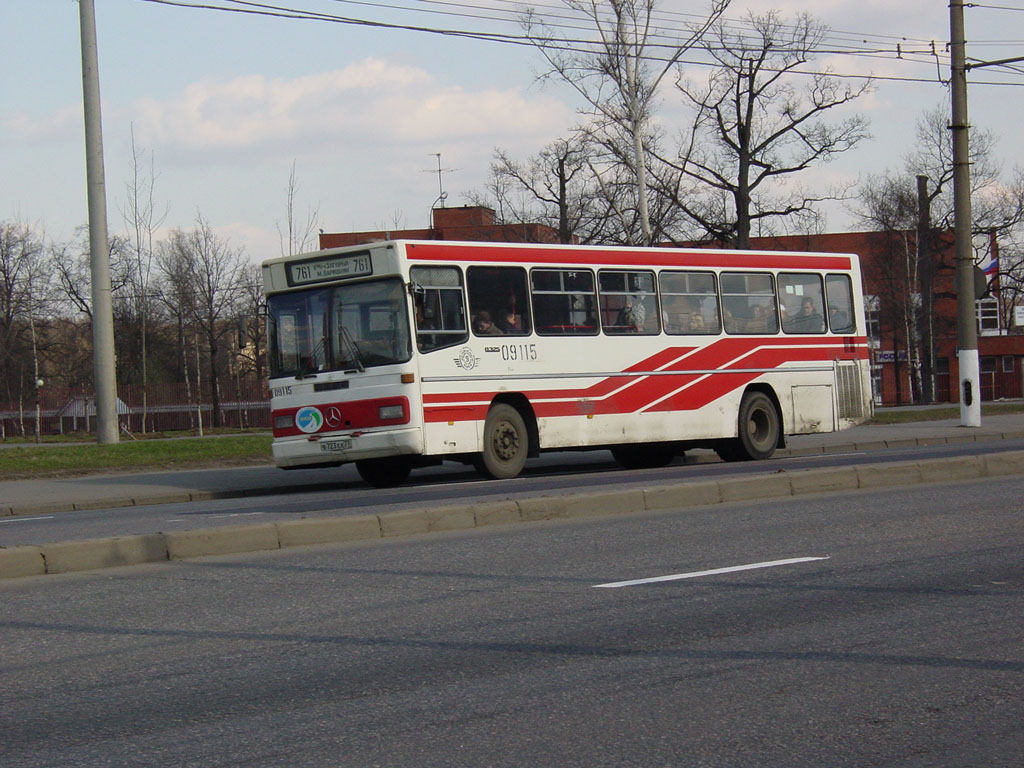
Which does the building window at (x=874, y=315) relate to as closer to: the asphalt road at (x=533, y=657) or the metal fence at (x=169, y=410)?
the metal fence at (x=169, y=410)

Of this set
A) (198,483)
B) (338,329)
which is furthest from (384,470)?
(198,483)

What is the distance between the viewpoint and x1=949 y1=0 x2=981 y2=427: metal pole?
87.8 feet

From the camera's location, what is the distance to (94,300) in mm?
25109

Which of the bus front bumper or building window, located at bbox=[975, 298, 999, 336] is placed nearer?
the bus front bumper

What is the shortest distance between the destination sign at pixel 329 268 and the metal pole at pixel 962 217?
15.1m

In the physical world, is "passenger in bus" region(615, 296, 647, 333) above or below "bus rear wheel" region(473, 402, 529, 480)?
above

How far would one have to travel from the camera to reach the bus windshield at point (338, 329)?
1673cm

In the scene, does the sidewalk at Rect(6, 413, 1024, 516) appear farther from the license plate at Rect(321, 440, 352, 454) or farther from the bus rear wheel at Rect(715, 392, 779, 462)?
the license plate at Rect(321, 440, 352, 454)

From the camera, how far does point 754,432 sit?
69.2 feet

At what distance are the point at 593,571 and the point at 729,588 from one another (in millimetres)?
1183

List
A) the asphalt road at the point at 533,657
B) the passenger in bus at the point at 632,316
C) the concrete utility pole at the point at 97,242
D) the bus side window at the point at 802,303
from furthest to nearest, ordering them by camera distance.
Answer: the concrete utility pole at the point at 97,242 → the bus side window at the point at 802,303 → the passenger in bus at the point at 632,316 → the asphalt road at the point at 533,657

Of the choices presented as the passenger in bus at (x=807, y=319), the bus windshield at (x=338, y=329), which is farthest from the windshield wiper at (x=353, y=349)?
the passenger in bus at (x=807, y=319)

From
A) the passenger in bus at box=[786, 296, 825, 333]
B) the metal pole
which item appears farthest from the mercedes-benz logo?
the metal pole

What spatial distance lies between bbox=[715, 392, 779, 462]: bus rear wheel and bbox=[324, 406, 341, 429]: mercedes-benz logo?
7.19 meters
